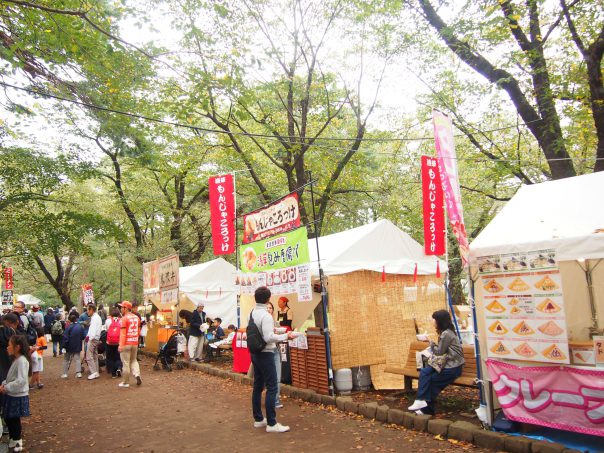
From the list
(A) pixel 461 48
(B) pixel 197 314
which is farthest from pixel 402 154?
(B) pixel 197 314

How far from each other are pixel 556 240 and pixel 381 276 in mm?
4506

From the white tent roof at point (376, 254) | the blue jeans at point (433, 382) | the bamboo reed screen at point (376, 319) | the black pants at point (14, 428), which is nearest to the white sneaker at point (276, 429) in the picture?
the blue jeans at point (433, 382)

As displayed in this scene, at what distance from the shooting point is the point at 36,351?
1060 cm

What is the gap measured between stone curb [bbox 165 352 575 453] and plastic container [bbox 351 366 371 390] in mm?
837

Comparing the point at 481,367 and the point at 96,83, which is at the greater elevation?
the point at 96,83

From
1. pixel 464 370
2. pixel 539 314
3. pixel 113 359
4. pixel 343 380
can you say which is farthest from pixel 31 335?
pixel 539 314

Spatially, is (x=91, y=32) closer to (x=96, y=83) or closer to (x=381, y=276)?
(x=96, y=83)

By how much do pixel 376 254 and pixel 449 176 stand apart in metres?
3.31

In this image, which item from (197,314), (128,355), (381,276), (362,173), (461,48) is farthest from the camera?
(362,173)

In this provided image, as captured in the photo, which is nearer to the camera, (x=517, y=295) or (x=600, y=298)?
(x=517, y=295)

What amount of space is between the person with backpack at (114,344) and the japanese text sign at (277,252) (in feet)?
14.3

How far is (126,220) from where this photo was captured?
26.5 meters

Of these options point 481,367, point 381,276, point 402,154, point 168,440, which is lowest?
point 168,440

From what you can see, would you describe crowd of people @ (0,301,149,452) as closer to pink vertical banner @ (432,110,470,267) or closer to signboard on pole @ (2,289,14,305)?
signboard on pole @ (2,289,14,305)
